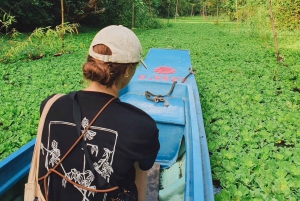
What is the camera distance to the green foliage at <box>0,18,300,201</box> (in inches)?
101

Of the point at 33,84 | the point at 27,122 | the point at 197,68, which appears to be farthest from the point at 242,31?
the point at 27,122

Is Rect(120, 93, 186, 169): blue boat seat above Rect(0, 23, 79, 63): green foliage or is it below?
below

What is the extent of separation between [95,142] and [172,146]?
1.81 m

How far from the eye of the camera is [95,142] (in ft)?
3.55

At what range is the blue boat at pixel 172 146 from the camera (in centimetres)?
179

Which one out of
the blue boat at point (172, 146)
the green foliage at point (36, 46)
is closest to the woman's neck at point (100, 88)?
the blue boat at point (172, 146)

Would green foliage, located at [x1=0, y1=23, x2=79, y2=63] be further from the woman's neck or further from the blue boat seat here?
the woman's neck

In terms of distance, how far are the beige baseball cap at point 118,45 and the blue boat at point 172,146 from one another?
3.07 feet

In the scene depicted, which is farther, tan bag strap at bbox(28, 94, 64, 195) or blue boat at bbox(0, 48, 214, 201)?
blue boat at bbox(0, 48, 214, 201)

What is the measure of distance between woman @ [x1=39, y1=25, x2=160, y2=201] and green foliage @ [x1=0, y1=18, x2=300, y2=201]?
1480mm

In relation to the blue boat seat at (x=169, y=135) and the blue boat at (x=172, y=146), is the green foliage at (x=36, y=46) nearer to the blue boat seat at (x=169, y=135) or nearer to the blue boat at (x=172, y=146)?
the blue boat at (x=172, y=146)

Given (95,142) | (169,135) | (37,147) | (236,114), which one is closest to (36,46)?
(236,114)

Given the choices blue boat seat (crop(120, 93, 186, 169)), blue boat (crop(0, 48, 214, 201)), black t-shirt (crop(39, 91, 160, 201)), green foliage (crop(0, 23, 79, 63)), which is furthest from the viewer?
green foliage (crop(0, 23, 79, 63))

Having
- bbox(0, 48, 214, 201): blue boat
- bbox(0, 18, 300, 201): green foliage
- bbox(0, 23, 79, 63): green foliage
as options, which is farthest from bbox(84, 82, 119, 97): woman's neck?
bbox(0, 23, 79, 63): green foliage
